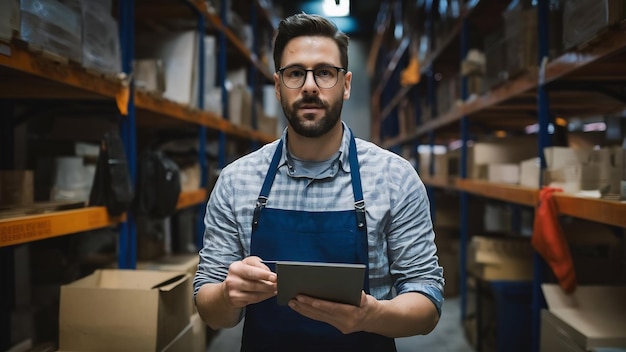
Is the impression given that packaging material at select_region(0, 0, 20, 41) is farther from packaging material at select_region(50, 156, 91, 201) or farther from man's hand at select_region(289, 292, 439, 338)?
man's hand at select_region(289, 292, 439, 338)

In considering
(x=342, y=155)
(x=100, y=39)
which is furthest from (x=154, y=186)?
(x=342, y=155)

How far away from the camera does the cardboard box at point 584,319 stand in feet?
6.47

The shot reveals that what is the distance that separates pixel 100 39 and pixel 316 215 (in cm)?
134

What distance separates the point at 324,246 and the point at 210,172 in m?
2.97

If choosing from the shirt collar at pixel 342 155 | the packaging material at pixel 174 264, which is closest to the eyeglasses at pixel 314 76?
the shirt collar at pixel 342 155

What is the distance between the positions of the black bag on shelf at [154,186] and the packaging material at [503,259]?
2062 millimetres

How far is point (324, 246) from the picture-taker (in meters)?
1.50

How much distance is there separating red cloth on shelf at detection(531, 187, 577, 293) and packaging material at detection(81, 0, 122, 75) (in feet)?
6.81

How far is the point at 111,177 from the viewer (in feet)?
7.30

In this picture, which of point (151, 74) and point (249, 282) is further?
point (151, 74)

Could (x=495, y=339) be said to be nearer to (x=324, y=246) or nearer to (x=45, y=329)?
(x=324, y=246)

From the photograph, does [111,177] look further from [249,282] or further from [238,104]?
[238,104]

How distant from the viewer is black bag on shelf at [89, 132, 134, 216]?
2217 mm

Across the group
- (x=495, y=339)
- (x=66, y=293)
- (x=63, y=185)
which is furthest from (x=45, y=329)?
(x=495, y=339)
